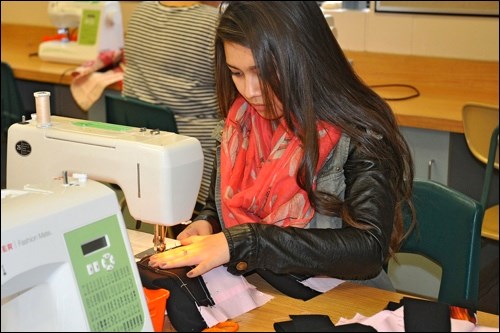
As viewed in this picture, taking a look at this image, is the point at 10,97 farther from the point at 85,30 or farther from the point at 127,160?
the point at 127,160

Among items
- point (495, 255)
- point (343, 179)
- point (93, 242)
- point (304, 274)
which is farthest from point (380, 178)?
point (495, 255)

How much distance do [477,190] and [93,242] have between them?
7.34 feet

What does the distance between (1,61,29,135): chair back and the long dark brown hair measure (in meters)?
2.32

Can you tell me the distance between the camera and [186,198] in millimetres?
1672

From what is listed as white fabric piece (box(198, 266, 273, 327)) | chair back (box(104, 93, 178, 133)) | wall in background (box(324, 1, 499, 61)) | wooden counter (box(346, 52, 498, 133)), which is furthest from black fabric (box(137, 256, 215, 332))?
wall in background (box(324, 1, 499, 61))

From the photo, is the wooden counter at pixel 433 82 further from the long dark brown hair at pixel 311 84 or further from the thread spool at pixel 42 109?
the thread spool at pixel 42 109

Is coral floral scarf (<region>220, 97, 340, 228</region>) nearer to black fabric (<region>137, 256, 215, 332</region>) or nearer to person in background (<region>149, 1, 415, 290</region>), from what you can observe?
person in background (<region>149, 1, 415, 290</region>)

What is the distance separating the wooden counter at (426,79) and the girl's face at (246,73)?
1.38m

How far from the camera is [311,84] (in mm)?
1783

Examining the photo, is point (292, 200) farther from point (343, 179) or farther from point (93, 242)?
point (93, 242)

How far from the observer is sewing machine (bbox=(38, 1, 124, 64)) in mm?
3996

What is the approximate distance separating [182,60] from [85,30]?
3.68ft

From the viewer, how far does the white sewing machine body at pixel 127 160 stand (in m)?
1.61

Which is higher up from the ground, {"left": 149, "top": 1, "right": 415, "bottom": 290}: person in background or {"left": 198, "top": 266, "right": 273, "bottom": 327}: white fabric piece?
{"left": 149, "top": 1, "right": 415, "bottom": 290}: person in background
